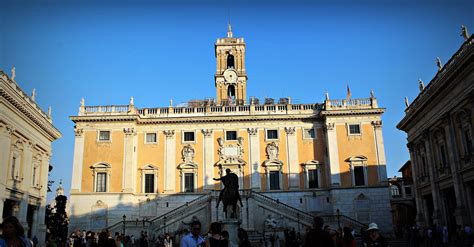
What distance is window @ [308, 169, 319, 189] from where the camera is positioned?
36250 mm

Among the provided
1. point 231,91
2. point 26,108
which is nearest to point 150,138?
point 26,108

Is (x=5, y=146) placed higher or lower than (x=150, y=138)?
lower

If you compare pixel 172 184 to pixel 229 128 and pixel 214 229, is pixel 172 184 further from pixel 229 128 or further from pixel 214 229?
pixel 214 229

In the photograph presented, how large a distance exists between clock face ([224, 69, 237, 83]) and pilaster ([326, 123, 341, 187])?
12653mm

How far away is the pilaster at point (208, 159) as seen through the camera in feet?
119

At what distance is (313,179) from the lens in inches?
1435

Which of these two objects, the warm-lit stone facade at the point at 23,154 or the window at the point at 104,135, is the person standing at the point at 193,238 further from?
the window at the point at 104,135

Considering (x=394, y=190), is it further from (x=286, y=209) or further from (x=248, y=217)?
(x=248, y=217)

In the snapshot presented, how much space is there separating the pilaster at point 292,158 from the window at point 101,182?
50.7 feet

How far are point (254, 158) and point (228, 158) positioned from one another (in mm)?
2231

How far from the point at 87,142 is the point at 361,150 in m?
23.4

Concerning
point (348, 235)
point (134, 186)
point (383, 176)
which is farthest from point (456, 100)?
point (134, 186)

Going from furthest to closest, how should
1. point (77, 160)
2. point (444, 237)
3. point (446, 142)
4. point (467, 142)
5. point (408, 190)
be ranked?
point (408, 190), point (77, 160), point (446, 142), point (467, 142), point (444, 237)

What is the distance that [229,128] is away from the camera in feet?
123
